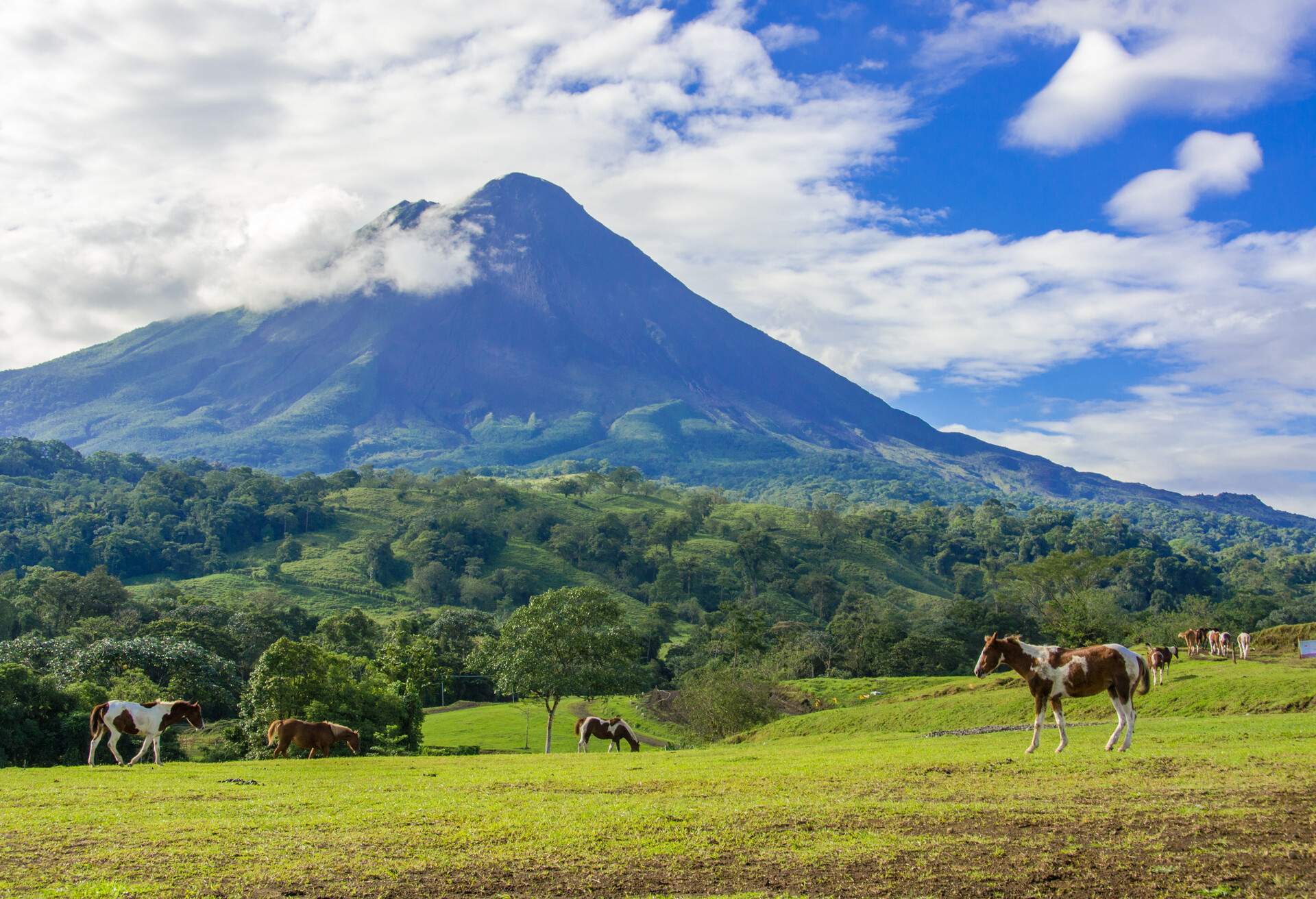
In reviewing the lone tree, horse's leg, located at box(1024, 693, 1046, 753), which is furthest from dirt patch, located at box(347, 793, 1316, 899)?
the lone tree

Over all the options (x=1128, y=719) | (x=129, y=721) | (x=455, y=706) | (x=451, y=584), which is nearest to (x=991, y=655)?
(x=1128, y=719)

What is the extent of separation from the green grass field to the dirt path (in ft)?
112

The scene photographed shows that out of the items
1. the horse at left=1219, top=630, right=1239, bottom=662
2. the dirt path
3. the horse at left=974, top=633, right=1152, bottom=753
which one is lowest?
the dirt path

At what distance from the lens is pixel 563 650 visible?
A: 35.5 metres

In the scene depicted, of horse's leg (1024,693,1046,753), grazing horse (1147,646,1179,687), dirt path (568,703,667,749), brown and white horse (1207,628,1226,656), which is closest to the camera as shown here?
horse's leg (1024,693,1046,753)

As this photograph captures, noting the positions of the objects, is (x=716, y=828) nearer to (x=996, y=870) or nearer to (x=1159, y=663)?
(x=996, y=870)

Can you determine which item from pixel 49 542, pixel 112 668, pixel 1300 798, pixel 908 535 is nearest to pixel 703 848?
pixel 1300 798

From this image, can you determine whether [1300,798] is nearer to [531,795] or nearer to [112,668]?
[531,795]

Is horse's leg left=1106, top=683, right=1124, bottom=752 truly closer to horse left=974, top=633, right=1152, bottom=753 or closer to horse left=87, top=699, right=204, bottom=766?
horse left=974, top=633, right=1152, bottom=753

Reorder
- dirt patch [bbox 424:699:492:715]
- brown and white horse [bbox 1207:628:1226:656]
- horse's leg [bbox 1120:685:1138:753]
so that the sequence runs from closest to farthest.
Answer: horse's leg [bbox 1120:685:1138:753] → brown and white horse [bbox 1207:628:1226:656] → dirt patch [bbox 424:699:492:715]

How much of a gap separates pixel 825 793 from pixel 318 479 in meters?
152

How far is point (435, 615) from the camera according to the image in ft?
272

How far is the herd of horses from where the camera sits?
47.1 feet

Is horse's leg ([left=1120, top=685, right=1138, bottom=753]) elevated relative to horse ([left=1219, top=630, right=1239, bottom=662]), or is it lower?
elevated
